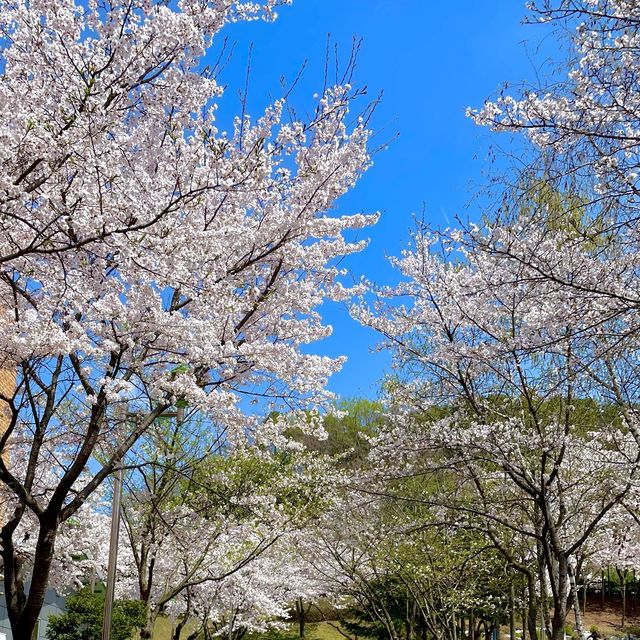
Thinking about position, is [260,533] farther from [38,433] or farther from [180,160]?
[180,160]

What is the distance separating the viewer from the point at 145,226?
3955 mm

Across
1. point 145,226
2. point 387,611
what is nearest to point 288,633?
point 387,611

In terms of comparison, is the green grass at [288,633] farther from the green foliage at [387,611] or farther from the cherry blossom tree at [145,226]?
the cherry blossom tree at [145,226]

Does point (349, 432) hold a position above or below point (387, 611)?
above

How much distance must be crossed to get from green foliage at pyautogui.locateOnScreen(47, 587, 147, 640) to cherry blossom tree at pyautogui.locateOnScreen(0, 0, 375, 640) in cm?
661

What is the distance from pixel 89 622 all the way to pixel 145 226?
11723 millimetres

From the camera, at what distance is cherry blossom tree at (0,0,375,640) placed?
420cm

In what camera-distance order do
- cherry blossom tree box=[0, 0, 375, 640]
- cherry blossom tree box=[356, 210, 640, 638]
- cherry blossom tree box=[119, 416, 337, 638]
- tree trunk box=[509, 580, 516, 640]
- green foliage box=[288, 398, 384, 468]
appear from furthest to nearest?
green foliage box=[288, 398, 384, 468], tree trunk box=[509, 580, 516, 640], cherry blossom tree box=[119, 416, 337, 638], cherry blossom tree box=[356, 210, 640, 638], cherry blossom tree box=[0, 0, 375, 640]

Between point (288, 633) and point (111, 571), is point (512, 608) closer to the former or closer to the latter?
point (111, 571)

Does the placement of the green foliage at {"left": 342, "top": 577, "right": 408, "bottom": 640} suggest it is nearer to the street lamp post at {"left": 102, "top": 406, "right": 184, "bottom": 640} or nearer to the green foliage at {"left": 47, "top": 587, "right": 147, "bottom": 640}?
the green foliage at {"left": 47, "top": 587, "right": 147, "bottom": 640}

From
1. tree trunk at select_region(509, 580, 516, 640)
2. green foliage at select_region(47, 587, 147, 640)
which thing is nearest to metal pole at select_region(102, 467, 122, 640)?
green foliage at select_region(47, 587, 147, 640)

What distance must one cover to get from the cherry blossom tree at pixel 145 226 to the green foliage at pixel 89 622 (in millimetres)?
6608

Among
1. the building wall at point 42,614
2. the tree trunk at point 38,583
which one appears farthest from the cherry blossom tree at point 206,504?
the tree trunk at point 38,583

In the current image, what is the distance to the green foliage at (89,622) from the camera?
1253 centimetres
